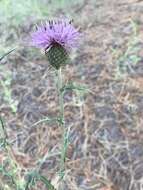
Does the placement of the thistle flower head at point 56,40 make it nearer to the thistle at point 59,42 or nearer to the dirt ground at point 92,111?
the thistle at point 59,42

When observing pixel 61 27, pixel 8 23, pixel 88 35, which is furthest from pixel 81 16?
pixel 61 27

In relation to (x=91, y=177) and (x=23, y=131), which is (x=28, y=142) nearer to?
(x=23, y=131)

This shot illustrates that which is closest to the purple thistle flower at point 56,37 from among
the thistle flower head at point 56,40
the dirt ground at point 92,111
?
the thistle flower head at point 56,40

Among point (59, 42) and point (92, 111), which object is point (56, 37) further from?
point (92, 111)

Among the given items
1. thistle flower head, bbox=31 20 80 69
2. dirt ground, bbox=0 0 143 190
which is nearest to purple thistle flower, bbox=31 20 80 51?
thistle flower head, bbox=31 20 80 69

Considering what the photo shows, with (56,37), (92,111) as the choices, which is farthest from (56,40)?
(92,111)

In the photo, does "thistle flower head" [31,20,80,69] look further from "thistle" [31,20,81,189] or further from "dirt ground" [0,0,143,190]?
"dirt ground" [0,0,143,190]
